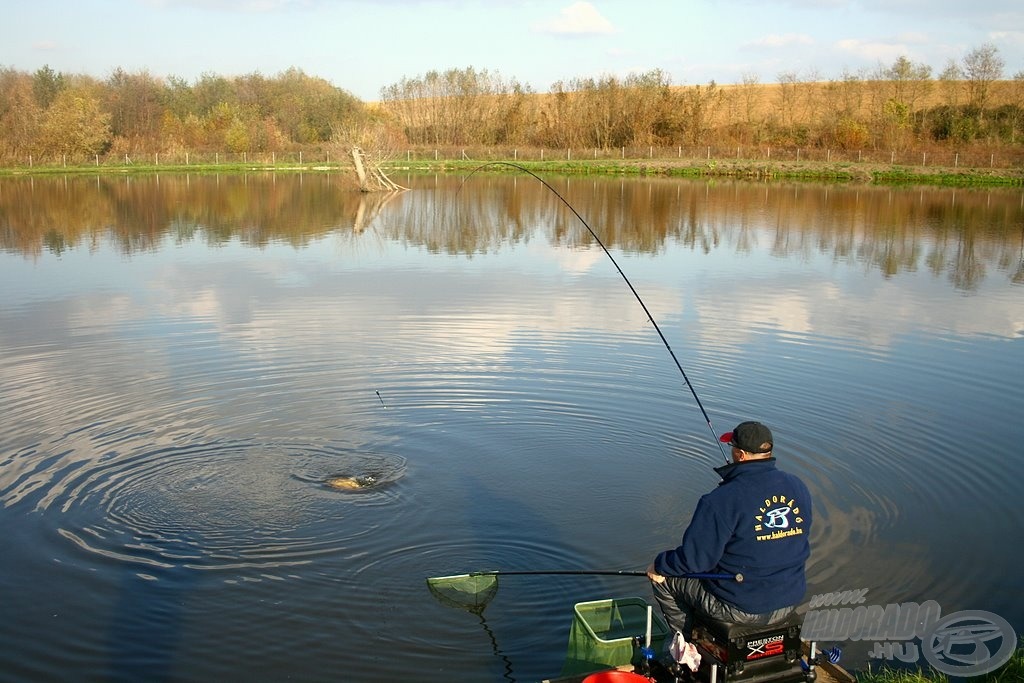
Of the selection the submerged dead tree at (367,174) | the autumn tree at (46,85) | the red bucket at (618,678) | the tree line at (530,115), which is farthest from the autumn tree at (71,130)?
the red bucket at (618,678)

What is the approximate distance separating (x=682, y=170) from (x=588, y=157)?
882 cm

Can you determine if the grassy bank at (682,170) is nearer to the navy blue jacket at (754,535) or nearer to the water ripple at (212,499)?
the water ripple at (212,499)

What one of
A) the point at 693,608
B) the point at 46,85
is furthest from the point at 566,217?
the point at 46,85

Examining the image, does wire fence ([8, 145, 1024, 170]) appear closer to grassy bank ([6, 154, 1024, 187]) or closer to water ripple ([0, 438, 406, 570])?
grassy bank ([6, 154, 1024, 187])

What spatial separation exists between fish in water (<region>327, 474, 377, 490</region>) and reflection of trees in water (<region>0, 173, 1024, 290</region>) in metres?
13.8

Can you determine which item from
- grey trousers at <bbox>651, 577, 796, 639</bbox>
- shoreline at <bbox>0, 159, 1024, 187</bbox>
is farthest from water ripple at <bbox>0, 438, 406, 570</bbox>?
shoreline at <bbox>0, 159, 1024, 187</bbox>

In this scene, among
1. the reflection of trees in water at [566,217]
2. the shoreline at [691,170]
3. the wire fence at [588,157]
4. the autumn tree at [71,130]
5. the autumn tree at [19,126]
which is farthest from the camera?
the autumn tree at [71,130]

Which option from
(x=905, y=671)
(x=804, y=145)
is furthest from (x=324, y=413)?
(x=804, y=145)

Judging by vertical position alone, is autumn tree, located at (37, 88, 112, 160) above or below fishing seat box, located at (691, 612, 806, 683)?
above

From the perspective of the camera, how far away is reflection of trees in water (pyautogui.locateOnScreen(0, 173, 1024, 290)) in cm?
2333

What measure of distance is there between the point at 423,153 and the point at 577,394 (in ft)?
183

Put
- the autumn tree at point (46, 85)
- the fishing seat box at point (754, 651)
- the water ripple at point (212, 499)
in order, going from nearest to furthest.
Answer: the fishing seat box at point (754, 651) → the water ripple at point (212, 499) → the autumn tree at point (46, 85)

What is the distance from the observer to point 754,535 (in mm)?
4430

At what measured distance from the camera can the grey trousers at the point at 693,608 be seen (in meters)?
4.54
